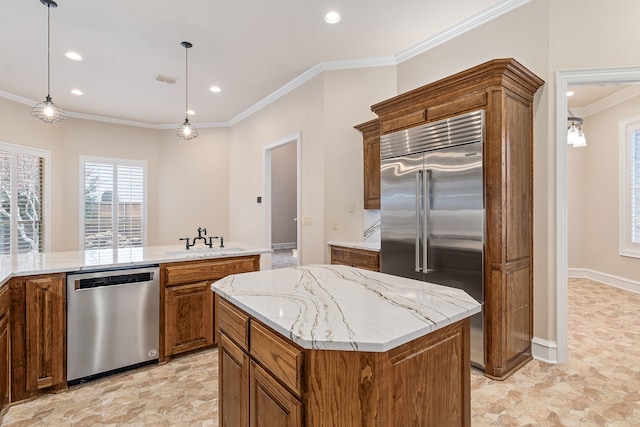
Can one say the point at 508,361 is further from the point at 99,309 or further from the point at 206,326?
the point at 99,309

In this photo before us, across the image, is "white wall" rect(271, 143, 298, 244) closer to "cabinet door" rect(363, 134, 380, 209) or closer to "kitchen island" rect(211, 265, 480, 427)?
"cabinet door" rect(363, 134, 380, 209)

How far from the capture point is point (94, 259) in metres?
2.57

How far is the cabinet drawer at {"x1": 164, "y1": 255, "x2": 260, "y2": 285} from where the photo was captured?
2.69m

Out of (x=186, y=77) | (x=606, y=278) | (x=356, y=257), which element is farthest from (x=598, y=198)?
(x=186, y=77)

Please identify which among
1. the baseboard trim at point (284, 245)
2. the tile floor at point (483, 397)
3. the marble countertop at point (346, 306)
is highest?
the marble countertop at point (346, 306)

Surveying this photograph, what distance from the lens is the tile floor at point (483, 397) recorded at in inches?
77.0

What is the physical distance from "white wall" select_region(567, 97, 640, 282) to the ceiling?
3.71 meters

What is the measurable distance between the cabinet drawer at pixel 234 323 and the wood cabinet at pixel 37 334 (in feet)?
4.68

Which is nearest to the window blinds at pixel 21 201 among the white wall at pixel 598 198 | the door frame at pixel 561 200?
the door frame at pixel 561 200

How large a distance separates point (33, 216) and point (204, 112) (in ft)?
10.1

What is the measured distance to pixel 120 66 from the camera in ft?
12.8

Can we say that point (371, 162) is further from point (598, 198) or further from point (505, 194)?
point (598, 198)

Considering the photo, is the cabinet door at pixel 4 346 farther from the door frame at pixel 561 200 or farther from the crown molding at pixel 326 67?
the door frame at pixel 561 200

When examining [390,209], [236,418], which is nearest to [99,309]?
[236,418]
